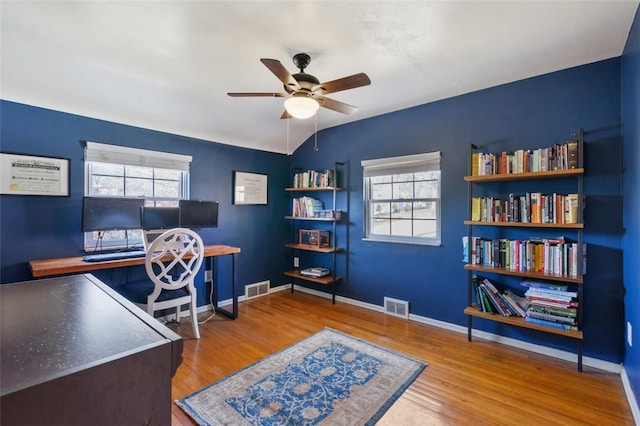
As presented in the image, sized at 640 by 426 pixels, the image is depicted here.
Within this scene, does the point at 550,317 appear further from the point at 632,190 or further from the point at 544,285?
the point at 632,190

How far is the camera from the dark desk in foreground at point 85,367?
24.3 inches

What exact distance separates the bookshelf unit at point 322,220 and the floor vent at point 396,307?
0.70 m

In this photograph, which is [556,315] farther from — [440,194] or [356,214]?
[356,214]

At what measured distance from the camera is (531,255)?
2.44 metres

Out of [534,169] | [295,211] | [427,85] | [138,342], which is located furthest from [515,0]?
[295,211]

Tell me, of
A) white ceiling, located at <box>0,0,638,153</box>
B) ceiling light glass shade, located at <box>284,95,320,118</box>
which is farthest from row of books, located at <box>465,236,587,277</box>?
Answer: ceiling light glass shade, located at <box>284,95,320,118</box>

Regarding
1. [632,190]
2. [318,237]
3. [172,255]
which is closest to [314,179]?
[318,237]

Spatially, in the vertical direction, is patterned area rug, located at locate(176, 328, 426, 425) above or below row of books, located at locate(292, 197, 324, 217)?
below

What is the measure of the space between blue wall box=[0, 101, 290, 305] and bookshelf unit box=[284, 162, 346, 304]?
1.22 ft

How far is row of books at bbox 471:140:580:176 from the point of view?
7.42ft

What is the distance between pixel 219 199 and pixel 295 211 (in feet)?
3.48

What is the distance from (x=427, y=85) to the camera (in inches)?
108

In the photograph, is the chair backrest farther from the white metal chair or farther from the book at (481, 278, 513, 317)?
the book at (481, 278, 513, 317)

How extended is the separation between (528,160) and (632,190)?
693 millimetres
